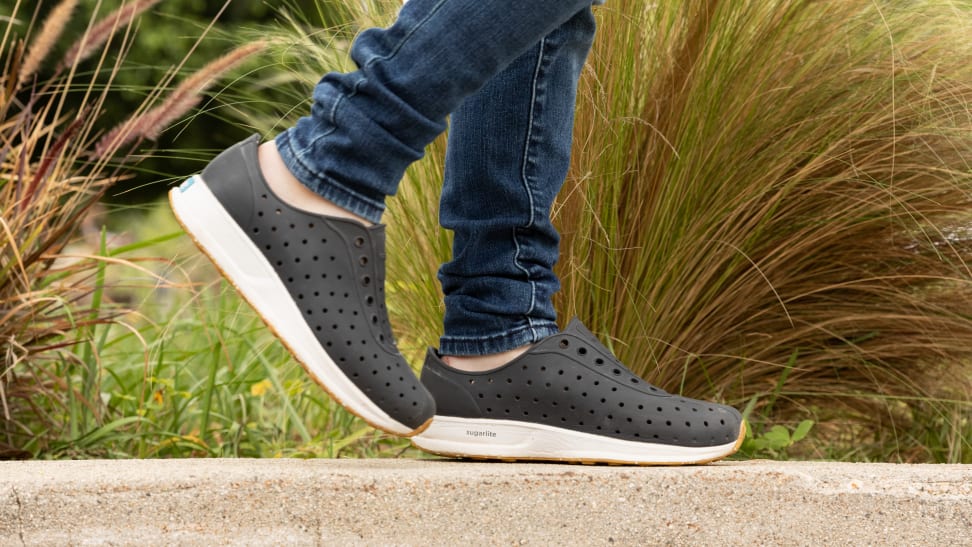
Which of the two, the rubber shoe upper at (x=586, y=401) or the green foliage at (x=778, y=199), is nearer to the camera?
the rubber shoe upper at (x=586, y=401)

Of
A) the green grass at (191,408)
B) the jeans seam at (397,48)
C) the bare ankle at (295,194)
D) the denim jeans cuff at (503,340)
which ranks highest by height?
the jeans seam at (397,48)

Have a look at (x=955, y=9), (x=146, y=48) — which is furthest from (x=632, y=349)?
(x=146, y=48)

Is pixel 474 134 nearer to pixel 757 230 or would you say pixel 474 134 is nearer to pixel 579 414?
pixel 579 414

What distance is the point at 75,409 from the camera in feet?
5.20

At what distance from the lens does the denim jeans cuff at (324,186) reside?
3.24 ft

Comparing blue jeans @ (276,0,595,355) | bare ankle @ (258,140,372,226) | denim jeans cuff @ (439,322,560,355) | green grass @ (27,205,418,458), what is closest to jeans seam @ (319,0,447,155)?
blue jeans @ (276,0,595,355)

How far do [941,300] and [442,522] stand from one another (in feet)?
3.15

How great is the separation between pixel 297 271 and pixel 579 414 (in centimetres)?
40

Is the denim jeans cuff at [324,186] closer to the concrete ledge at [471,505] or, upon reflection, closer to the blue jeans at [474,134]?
the blue jeans at [474,134]

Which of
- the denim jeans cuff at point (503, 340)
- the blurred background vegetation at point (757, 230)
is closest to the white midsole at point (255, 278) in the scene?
the denim jeans cuff at point (503, 340)

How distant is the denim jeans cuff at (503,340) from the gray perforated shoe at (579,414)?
0.05ft

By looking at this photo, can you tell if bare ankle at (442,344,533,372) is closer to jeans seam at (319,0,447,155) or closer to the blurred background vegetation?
the blurred background vegetation

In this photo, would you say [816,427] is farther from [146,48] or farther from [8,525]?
[146,48]

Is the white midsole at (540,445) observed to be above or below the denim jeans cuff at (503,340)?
below
